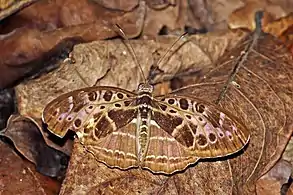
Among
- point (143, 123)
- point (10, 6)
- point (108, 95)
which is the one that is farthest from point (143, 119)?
point (10, 6)

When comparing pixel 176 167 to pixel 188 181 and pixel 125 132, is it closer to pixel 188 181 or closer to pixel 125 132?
pixel 188 181

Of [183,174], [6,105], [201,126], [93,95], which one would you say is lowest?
[183,174]

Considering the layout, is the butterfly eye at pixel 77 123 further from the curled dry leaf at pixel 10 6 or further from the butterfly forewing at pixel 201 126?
the curled dry leaf at pixel 10 6

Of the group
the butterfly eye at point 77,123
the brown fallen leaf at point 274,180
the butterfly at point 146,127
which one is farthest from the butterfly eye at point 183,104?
the brown fallen leaf at point 274,180

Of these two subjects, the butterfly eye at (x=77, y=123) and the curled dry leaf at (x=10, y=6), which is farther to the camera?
the curled dry leaf at (x=10, y=6)

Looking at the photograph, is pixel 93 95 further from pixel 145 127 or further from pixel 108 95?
pixel 145 127

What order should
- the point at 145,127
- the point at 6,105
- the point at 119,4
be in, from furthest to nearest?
the point at 119,4, the point at 6,105, the point at 145,127

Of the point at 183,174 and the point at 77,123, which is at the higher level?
the point at 77,123

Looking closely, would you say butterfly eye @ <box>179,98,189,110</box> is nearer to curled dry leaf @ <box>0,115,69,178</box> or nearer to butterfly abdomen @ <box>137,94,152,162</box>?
butterfly abdomen @ <box>137,94,152,162</box>
